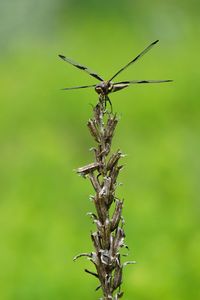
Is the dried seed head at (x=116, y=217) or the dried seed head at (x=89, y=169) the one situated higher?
the dried seed head at (x=89, y=169)

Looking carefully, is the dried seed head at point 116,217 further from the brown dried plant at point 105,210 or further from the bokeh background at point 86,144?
the bokeh background at point 86,144

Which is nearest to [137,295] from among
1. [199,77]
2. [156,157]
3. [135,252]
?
[135,252]

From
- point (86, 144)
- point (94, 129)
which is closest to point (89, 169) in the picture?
point (94, 129)

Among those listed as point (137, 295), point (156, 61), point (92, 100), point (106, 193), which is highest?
point (156, 61)

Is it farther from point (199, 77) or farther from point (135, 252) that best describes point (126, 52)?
point (135, 252)

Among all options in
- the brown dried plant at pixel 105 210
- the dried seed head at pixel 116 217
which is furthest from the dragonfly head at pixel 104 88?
the dried seed head at pixel 116 217

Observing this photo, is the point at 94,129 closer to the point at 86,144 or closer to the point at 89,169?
the point at 89,169

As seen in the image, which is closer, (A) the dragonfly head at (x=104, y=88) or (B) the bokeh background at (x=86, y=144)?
(A) the dragonfly head at (x=104, y=88)
